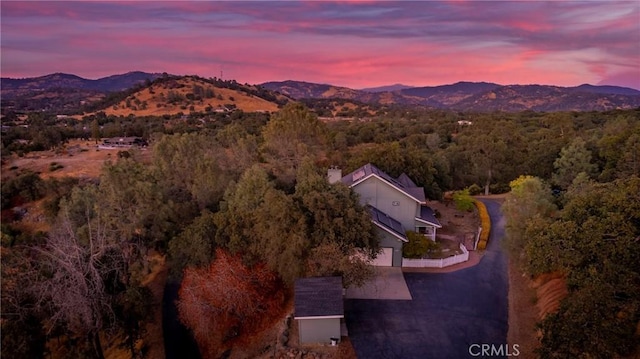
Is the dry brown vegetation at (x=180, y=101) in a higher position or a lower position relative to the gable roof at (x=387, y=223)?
higher

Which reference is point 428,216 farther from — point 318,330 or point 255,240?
point 318,330

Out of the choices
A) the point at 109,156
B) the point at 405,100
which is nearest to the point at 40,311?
the point at 109,156

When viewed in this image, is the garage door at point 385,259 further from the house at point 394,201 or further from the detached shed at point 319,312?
the detached shed at point 319,312

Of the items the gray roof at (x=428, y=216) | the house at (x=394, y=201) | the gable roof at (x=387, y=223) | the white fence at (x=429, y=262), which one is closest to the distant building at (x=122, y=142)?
the house at (x=394, y=201)

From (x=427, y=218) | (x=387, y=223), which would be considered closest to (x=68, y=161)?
(x=387, y=223)

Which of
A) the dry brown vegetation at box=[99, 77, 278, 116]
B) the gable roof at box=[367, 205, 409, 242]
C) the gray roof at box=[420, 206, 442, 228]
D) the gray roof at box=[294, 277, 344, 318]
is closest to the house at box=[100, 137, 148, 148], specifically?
the dry brown vegetation at box=[99, 77, 278, 116]

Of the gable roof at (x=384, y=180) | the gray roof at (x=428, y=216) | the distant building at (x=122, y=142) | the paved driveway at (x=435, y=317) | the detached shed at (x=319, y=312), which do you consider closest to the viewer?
the detached shed at (x=319, y=312)

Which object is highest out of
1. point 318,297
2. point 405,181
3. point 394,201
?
point 405,181
